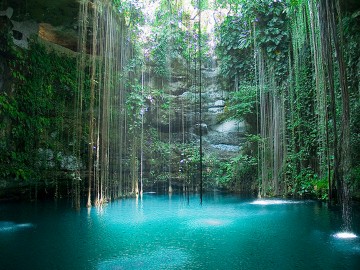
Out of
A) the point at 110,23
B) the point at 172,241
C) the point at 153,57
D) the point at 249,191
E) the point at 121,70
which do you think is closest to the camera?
the point at 172,241

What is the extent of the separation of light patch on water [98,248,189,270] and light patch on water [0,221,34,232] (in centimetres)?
240

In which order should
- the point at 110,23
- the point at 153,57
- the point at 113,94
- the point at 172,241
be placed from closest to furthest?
the point at 172,241, the point at 110,23, the point at 113,94, the point at 153,57

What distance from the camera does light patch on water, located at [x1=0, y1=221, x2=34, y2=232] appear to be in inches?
194

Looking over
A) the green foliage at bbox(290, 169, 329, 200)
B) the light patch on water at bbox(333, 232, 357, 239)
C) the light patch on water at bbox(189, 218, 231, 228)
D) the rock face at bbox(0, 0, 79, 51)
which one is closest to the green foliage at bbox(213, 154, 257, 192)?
the green foliage at bbox(290, 169, 329, 200)

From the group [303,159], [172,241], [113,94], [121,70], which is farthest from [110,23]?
[303,159]

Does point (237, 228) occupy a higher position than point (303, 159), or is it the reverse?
point (303, 159)

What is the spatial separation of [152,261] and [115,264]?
386mm

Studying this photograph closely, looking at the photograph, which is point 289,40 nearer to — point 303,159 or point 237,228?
point 303,159

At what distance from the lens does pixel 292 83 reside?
8.98 metres

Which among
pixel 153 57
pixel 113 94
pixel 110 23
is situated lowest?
pixel 113 94

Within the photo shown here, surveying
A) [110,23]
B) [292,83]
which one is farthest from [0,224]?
[292,83]

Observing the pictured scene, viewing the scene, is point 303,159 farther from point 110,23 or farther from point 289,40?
point 110,23

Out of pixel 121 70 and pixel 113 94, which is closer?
pixel 121 70

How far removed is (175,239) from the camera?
4332 millimetres
